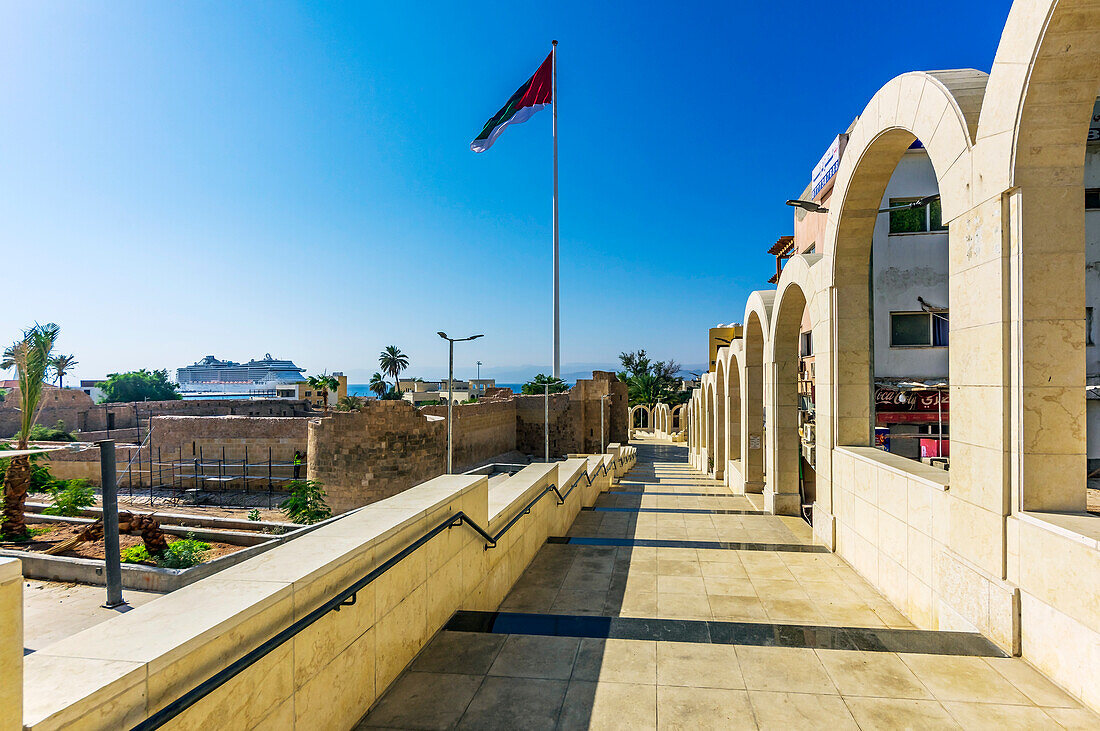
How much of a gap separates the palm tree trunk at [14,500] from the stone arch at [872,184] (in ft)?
62.8

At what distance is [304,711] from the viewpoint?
2.59 meters

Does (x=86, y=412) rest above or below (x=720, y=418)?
below

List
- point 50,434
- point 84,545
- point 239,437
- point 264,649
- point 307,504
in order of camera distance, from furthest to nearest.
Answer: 1. point 50,434
2. point 239,437
3. point 307,504
4. point 84,545
5. point 264,649

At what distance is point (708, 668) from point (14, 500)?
18.9m

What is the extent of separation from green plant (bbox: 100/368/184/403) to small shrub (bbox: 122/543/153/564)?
222 ft

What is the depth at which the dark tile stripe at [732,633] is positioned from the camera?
391 centimetres

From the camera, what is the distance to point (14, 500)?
49.3 ft

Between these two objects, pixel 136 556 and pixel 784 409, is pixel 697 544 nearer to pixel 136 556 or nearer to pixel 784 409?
pixel 784 409

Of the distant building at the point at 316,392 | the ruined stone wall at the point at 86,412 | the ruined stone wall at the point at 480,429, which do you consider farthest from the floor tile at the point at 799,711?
the distant building at the point at 316,392

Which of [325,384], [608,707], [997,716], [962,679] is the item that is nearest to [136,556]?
[608,707]

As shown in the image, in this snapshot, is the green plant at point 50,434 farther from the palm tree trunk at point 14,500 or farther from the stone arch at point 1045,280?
the stone arch at point 1045,280

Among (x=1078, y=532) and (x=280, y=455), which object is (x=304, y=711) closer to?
(x=1078, y=532)

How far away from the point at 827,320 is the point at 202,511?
83.4ft

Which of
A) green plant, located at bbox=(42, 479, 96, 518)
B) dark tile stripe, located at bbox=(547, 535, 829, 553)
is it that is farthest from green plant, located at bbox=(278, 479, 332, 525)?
dark tile stripe, located at bbox=(547, 535, 829, 553)
